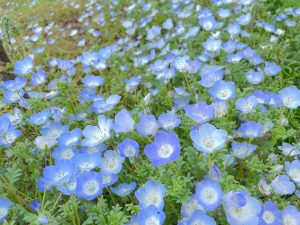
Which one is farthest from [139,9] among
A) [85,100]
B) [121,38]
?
[85,100]

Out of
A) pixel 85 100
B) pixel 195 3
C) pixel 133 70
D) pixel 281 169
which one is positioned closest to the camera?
pixel 281 169

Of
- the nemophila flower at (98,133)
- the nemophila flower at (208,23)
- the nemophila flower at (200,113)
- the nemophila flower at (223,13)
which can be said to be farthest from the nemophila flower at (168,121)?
the nemophila flower at (223,13)

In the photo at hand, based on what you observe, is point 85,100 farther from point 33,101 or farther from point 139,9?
point 139,9

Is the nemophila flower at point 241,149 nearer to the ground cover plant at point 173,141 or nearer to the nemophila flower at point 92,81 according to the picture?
the ground cover plant at point 173,141

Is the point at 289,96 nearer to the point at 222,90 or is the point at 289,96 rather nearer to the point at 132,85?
the point at 222,90

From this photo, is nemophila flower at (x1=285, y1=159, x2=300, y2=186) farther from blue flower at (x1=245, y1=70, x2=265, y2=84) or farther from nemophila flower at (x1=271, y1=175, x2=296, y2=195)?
blue flower at (x1=245, y1=70, x2=265, y2=84)

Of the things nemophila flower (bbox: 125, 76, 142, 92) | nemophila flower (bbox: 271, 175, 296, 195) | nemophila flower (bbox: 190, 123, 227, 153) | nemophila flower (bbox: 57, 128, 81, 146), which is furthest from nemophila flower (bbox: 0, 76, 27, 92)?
nemophila flower (bbox: 271, 175, 296, 195)
